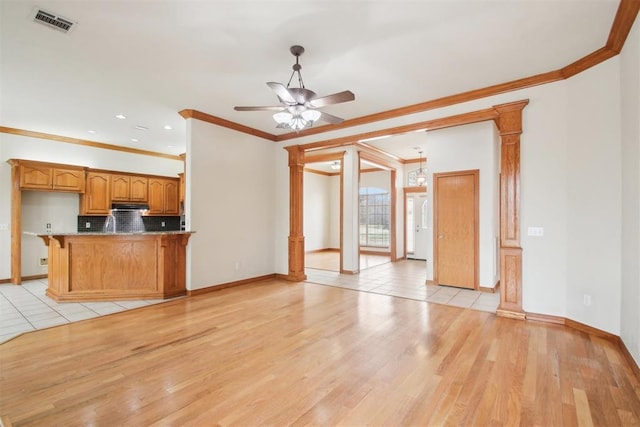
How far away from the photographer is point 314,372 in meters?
2.53

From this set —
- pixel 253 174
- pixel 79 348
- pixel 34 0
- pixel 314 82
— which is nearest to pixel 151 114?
pixel 253 174

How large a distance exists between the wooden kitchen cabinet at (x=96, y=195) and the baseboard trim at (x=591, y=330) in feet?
26.8

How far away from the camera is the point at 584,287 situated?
338 cm

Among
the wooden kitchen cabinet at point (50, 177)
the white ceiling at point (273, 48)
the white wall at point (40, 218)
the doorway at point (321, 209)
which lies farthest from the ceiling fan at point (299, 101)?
the doorway at point (321, 209)

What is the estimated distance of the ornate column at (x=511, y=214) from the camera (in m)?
3.83

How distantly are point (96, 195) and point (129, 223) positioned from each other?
1072 millimetres

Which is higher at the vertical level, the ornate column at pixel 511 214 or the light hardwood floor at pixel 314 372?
the ornate column at pixel 511 214

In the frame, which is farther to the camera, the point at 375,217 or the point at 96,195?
the point at 375,217

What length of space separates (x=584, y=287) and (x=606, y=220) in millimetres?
778

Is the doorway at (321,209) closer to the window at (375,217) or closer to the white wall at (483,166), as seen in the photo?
the window at (375,217)

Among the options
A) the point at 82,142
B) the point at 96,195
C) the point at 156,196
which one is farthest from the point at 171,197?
the point at 82,142

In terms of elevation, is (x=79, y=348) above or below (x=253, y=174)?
below

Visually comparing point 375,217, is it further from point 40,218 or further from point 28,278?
point 28,278

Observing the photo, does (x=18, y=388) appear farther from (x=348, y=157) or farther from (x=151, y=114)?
(x=348, y=157)
